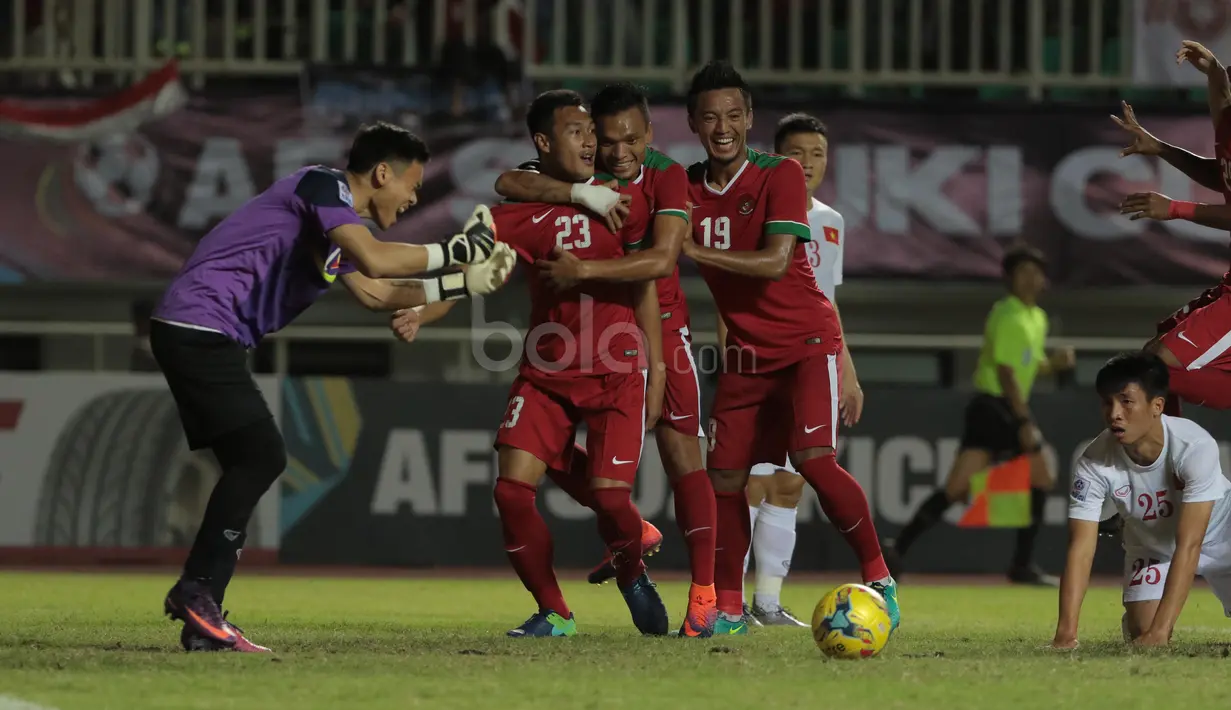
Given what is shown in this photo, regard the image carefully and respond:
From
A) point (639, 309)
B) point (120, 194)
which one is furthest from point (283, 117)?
point (639, 309)

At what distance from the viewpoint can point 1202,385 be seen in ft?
24.9

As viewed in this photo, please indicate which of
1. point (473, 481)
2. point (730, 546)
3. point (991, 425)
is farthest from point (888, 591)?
point (473, 481)

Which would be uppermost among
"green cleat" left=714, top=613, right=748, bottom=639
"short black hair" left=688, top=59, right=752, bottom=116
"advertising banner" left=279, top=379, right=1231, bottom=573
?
"short black hair" left=688, top=59, right=752, bottom=116

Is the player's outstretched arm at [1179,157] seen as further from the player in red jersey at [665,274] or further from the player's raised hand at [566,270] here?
the player's raised hand at [566,270]

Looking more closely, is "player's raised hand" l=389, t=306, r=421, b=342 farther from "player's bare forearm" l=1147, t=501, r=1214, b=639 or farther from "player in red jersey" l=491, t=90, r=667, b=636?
"player's bare forearm" l=1147, t=501, r=1214, b=639

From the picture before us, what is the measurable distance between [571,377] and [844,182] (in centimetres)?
720

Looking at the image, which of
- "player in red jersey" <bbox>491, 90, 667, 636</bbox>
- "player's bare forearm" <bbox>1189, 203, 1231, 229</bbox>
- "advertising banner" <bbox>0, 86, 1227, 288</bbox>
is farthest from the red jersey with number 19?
"advertising banner" <bbox>0, 86, 1227, 288</bbox>

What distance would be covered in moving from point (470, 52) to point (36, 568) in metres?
Answer: 5.05

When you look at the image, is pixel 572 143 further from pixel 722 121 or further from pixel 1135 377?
pixel 1135 377

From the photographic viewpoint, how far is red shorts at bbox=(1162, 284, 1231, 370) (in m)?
7.57

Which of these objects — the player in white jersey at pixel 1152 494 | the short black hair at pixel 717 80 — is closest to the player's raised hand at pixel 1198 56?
the player in white jersey at pixel 1152 494

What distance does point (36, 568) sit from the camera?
12758mm

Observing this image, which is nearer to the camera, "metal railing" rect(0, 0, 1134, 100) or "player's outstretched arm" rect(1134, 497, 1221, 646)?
"player's outstretched arm" rect(1134, 497, 1221, 646)

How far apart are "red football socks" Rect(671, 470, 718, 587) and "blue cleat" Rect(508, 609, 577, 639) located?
543 millimetres
